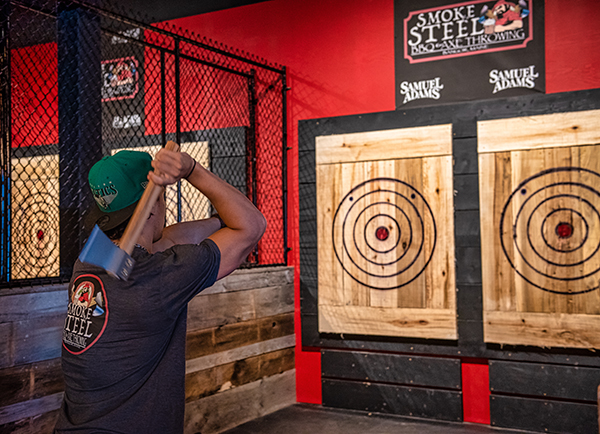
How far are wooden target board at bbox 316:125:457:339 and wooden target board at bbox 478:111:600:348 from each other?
31cm

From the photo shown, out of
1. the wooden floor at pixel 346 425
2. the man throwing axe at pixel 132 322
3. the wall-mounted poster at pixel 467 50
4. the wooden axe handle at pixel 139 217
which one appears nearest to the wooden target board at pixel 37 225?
the wooden floor at pixel 346 425

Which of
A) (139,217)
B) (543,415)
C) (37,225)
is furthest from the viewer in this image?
(37,225)

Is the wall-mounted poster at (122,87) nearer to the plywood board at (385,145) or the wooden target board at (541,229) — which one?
the plywood board at (385,145)

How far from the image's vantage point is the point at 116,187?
1.47 meters

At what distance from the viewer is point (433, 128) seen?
4.46m

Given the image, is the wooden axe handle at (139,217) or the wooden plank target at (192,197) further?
the wooden plank target at (192,197)

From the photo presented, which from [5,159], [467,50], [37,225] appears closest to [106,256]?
[5,159]

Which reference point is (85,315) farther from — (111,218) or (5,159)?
(5,159)

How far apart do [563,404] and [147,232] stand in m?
3.53

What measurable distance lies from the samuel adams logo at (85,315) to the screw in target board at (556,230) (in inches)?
136

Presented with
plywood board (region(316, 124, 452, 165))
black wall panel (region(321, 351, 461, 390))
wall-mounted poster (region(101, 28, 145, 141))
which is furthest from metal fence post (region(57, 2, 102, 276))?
black wall panel (region(321, 351, 461, 390))

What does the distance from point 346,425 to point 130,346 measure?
3269 mm

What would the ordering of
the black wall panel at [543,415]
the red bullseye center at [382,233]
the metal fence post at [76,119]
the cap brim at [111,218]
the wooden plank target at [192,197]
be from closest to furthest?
the cap brim at [111,218] → the metal fence post at [76,119] → the black wall panel at [543,415] → the red bullseye center at [382,233] → the wooden plank target at [192,197]

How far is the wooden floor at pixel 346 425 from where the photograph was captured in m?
4.11
